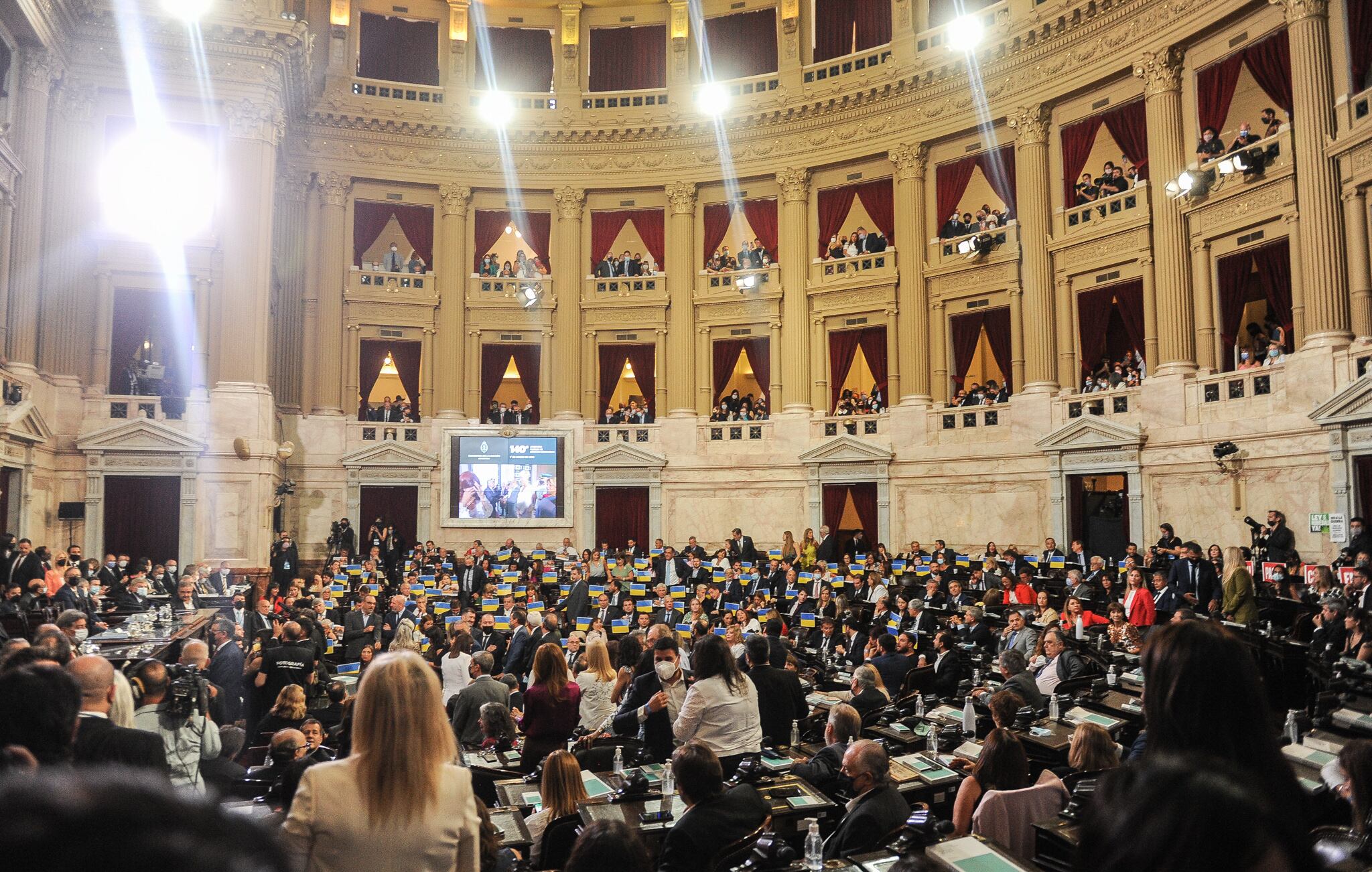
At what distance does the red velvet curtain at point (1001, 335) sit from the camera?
2325 cm

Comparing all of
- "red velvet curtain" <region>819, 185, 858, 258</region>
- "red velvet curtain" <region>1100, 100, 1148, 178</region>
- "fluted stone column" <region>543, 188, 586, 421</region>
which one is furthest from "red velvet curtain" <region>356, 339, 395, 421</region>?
"red velvet curtain" <region>1100, 100, 1148, 178</region>

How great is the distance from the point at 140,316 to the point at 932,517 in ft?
61.9

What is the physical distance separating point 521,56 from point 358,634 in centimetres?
2082

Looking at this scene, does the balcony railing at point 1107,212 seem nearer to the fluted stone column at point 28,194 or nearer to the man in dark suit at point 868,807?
the man in dark suit at point 868,807

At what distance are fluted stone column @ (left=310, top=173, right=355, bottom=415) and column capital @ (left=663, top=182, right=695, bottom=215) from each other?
29.1 feet

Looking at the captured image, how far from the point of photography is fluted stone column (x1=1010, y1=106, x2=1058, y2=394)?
21828mm

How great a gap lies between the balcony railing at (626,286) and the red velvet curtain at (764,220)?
2.90m

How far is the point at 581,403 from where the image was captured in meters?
27.0

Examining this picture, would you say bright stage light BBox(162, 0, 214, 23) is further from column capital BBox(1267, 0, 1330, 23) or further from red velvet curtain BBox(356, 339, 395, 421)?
column capital BBox(1267, 0, 1330, 23)

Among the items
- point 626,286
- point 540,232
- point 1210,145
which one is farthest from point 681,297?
point 1210,145

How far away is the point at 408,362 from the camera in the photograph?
26.9 meters

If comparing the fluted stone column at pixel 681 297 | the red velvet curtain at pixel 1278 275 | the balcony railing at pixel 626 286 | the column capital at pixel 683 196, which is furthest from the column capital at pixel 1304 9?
the balcony railing at pixel 626 286

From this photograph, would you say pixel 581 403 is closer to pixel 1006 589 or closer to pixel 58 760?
pixel 1006 589

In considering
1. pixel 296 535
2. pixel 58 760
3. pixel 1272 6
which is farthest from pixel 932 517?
pixel 58 760
